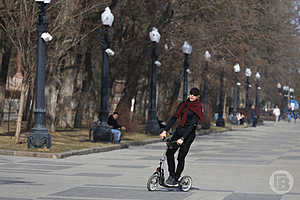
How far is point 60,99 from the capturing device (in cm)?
3906

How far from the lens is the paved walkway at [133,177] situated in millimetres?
13938

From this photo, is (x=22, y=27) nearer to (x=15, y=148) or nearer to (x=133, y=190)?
(x=15, y=148)

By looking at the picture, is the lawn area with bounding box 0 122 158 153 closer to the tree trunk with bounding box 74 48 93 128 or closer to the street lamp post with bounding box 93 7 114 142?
the street lamp post with bounding box 93 7 114 142

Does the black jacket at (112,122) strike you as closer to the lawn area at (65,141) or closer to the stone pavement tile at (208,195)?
the lawn area at (65,141)

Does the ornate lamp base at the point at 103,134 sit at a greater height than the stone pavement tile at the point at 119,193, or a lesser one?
greater

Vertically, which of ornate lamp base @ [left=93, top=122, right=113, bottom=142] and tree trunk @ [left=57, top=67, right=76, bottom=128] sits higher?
tree trunk @ [left=57, top=67, right=76, bottom=128]

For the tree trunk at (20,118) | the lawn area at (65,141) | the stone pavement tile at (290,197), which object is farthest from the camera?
the tree trunk at (20,118)

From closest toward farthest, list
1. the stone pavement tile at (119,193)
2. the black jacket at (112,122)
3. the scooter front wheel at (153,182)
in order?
the stone pavement tile at (119,193) < the scooter front wheel at (153,182) < the black jacket at (112,122)

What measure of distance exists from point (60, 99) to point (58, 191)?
25.1 metres

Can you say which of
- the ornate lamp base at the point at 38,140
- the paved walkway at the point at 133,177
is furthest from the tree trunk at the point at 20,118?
the paved walkway at the point at 133,177

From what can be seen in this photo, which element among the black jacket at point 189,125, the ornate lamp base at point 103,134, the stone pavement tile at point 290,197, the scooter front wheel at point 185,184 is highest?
the black jacket at point 189,125

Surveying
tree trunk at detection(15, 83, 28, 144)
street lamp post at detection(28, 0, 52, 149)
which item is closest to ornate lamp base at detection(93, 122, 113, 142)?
tree trunk at detection(15, 83, 28, 144)

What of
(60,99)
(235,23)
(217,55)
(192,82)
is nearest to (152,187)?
(60,99)

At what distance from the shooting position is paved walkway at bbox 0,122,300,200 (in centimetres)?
1394
